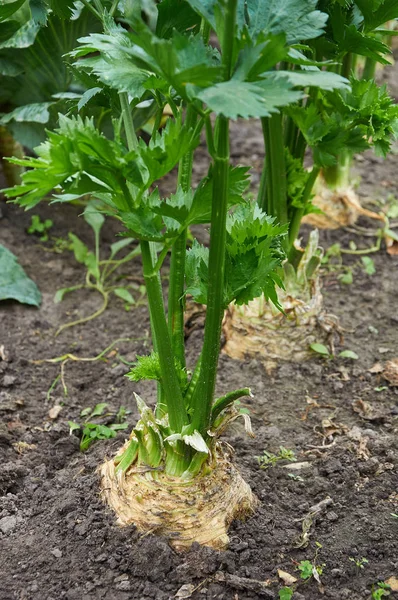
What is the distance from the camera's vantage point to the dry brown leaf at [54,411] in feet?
8.03

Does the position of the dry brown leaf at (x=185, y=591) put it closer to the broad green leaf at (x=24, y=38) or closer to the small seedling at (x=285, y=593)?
the small seedling at (x=285, y=593)

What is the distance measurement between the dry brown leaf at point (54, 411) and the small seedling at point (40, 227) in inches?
46.8

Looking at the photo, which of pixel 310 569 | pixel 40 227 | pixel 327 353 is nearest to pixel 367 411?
pixel 327 353

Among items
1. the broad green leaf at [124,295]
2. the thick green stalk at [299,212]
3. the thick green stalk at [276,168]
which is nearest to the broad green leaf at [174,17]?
the thick green stalk at [276,168]

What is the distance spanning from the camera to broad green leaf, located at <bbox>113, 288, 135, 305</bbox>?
3156mm

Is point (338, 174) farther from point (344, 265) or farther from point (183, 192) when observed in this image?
point (183, 192)

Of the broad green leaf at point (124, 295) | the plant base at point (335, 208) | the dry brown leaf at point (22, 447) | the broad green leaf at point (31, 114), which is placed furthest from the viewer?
the plant base at point (335, 208)

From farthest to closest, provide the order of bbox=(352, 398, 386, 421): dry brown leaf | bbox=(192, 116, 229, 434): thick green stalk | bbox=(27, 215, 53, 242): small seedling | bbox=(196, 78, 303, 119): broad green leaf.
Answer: bbox=(27, 215, 53, 242): small seedling
bbox=(352, 398, 386, 421): dry brown leaf
bbox=(192, 116, 229, 434): thick green stalk
bbox=(196, 78, 303, 119): broad green leaf

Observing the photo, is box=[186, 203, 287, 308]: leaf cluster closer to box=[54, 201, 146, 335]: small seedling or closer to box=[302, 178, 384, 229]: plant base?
box=[54, 201, 146, 335]: small seedling

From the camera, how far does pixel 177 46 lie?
1264 millimetres

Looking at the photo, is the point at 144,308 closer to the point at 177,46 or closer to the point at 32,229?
the point at 32,229

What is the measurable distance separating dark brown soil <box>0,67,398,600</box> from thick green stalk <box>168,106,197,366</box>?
0.48 m

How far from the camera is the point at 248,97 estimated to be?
123 centimetres

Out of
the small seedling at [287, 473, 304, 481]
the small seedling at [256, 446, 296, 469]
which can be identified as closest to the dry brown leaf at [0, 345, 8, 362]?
the small seedling at [256, 446, 296, 469]
